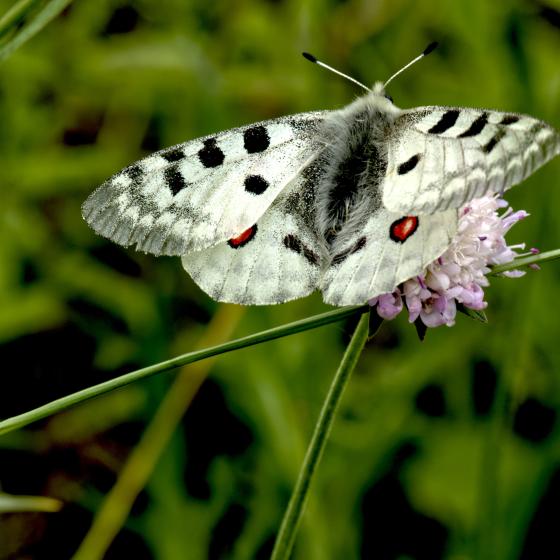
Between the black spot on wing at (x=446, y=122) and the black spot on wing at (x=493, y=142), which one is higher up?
the black spot on wing at (x=446, y=122)

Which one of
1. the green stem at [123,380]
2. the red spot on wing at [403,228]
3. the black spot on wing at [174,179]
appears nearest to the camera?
the green stem at [123,380]

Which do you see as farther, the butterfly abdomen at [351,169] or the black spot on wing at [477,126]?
the butterfly abdomen at [351,169]

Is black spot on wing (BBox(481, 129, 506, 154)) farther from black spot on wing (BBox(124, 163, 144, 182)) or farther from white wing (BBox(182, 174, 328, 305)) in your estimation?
black spot on wing (BBox(124, 163, 144, 182))

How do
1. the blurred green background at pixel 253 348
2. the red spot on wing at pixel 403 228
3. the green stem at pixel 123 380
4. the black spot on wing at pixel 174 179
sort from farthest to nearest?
the blurred green background at pixel 253 348
the black spot on wing at pixel 174 179
the red spot on wing at pixel 403 228
the green stem at pixel 123 380

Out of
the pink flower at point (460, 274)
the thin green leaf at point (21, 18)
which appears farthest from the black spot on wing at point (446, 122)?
the thin green leaf at point (21, 18)

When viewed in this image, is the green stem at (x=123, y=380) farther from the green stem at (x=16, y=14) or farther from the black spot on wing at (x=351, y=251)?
the green stem at (x=16, y=14)

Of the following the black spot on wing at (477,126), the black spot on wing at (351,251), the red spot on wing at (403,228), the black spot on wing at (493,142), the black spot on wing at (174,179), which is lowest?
the black spot on wing at (351,251)

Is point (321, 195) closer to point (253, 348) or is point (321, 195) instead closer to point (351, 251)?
point (351, 251)

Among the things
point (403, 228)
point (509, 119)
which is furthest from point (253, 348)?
point (509, 119)

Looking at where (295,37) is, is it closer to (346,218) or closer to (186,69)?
(186,69)
